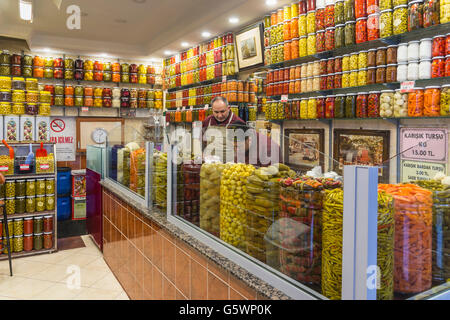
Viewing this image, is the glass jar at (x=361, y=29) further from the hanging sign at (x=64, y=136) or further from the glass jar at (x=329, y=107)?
the hanging sign at (x=64, y=136)

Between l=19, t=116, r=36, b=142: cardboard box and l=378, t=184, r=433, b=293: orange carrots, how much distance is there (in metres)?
4.93

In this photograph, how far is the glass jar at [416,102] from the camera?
2.66 metres

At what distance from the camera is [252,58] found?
14.7 feet

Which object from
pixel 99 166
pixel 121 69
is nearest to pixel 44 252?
pixel 99 166

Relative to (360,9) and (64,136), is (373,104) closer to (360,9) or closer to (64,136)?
(360,9)

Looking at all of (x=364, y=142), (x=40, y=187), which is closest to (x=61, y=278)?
(x=40, y=187)

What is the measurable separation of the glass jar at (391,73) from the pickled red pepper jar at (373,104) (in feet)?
0.49

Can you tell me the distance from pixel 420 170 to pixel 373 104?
1985 mm

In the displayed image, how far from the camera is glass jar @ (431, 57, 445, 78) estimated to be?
2.56m

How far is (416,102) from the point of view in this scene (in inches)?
106

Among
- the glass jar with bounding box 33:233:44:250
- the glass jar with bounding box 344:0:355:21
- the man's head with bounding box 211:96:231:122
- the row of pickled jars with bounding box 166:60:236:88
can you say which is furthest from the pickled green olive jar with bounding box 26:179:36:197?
the glass jar with bounding box 344:0:355:21

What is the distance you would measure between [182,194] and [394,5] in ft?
7.32

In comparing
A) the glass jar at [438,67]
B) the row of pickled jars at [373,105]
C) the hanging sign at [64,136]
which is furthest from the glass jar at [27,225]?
the glass jar at [438,67]
